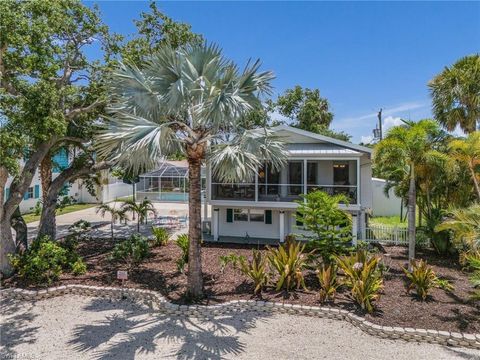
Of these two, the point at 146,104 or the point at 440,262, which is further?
the point at 440,262

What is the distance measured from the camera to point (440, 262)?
42.3 feet

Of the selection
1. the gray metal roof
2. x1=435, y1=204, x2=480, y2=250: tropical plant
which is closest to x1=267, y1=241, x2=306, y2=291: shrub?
x1=435, y1=204, x2=480, y2=250: tropical plant

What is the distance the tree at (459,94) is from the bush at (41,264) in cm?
1867

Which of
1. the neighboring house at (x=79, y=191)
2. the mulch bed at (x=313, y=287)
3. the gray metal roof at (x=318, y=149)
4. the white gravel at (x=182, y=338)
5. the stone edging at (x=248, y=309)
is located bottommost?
the white gravel at (x=182, y=338)

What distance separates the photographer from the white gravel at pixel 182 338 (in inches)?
262

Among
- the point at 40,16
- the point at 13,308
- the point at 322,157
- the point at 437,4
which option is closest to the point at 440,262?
the point at 322,157

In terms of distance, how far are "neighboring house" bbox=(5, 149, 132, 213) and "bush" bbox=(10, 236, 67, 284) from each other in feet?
39.7

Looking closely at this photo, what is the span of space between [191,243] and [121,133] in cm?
374

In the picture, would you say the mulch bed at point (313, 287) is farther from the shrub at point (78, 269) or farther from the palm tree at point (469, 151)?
the palm tree at point (469, 151)

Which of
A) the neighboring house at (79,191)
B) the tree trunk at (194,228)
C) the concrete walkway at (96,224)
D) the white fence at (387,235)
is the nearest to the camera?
the tree trunk at (194,228)

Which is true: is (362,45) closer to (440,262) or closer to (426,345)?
(440,262)

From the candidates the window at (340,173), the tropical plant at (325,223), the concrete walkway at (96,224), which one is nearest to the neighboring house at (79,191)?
the concrete walkway at (96,224)

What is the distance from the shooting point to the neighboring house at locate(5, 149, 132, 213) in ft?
83.6

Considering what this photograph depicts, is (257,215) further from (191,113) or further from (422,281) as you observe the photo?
(191,113)
